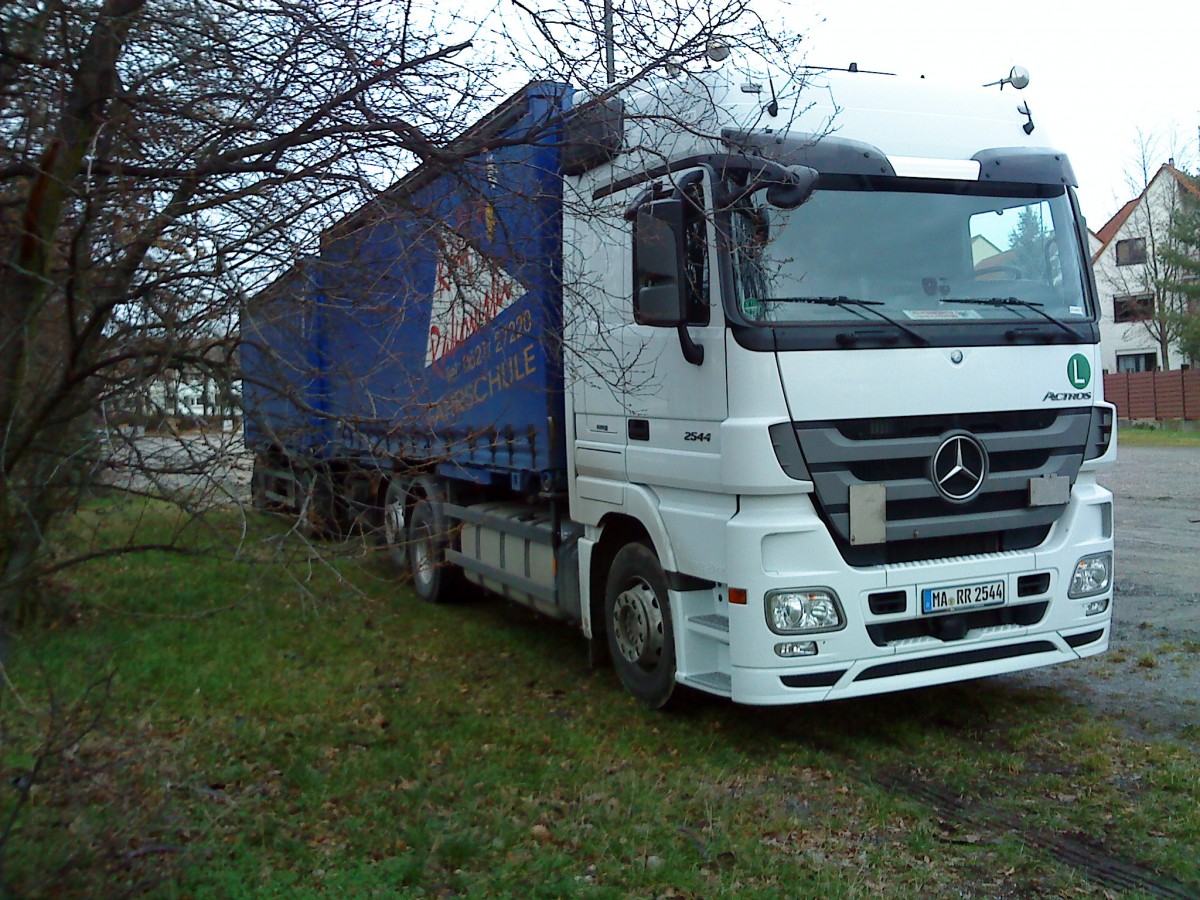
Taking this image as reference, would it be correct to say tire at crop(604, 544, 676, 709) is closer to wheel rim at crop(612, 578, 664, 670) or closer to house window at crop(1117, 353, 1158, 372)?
wheel rim at crop(612, 578, 664, 670)

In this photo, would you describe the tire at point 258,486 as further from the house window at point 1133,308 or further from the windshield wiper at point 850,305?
the house window at point 1133,308

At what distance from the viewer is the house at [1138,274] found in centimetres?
4428

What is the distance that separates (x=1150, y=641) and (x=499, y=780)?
4754mm

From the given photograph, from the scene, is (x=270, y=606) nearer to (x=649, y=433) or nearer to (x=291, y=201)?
(x=649, y=433)

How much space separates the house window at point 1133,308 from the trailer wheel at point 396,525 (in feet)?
134

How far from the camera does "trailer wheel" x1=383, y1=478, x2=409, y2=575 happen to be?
554 centimetres

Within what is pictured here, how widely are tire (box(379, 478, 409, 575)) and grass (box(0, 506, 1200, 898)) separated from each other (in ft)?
0.85

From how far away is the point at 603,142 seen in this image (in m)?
5.44

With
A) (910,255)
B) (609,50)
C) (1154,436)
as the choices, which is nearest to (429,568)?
(910,255)

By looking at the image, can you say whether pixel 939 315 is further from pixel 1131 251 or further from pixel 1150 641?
pixel 1131 251

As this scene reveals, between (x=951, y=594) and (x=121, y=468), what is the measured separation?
385cm

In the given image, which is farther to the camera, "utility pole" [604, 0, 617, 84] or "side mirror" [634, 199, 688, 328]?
"side mirror" [634, 199, 688, 328]

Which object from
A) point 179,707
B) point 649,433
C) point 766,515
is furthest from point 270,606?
point 766,515

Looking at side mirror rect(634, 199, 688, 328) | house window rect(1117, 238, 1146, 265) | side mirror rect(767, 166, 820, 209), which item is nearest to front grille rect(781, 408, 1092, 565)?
side mirror rect(634, 199, 688, 328)
